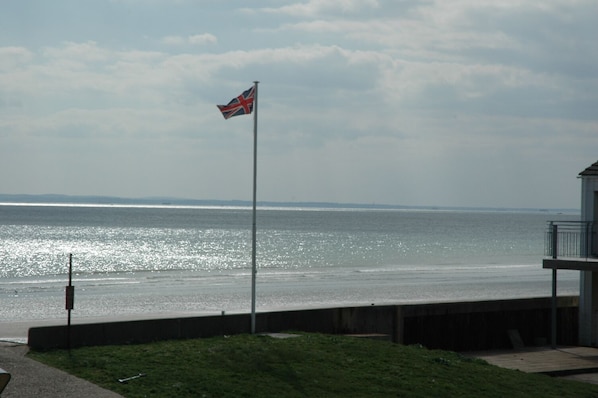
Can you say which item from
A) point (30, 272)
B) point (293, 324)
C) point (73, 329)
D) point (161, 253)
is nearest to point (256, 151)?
point (293, 324)

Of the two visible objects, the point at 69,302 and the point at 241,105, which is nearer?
the point at 69,302

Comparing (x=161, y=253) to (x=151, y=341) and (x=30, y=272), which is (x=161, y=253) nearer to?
(x=30, y=272)

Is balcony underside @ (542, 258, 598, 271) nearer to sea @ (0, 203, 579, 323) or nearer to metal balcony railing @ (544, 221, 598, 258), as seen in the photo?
metal balcony railing @ (544, 221, 598, 258)

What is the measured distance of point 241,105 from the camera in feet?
67.6

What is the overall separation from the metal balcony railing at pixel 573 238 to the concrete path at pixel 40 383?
48.6 ft

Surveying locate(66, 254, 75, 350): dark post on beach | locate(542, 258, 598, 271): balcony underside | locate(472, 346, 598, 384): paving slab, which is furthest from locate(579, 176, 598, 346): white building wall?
locate(66, 254, 75, 350): dark post on beach

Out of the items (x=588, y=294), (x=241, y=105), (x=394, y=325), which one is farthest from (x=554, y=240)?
(x=241, y=105)

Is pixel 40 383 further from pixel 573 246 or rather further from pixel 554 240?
pixel 573 246

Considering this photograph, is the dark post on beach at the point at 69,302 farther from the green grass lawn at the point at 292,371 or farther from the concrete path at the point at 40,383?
the concrete path at the point at 40,383

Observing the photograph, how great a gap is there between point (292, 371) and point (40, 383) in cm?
431

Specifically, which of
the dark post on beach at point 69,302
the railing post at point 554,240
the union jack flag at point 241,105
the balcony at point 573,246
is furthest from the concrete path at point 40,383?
the railing post at point 554,240

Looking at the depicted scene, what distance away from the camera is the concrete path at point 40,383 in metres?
13.6

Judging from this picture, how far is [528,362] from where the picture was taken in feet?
74.0

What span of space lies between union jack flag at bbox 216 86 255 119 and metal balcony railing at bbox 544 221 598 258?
9.43m
